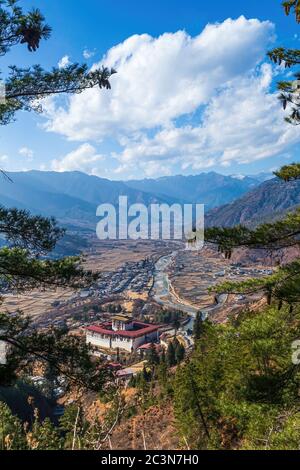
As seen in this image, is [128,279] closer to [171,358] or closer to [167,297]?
[167,297]

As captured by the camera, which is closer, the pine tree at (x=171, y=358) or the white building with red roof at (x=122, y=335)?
the pine tree at (x=171, y=358)

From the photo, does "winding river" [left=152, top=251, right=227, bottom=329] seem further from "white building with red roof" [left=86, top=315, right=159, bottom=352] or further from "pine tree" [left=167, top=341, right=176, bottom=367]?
"pine tree" [left=167, top=341, right=176, bottom=367]

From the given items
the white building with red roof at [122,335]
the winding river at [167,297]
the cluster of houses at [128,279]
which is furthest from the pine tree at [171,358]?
the cluster of houses at [128,279]

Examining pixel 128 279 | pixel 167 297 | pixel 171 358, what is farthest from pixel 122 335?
pixel 128 279

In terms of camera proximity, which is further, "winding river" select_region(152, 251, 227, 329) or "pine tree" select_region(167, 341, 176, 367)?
"winding river" select_region(152, 251, 227, 329)

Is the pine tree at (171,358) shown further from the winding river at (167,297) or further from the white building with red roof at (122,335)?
the winding river at (167,297)

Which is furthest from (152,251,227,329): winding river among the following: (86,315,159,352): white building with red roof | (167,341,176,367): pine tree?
(167,341,176,367): pine tree

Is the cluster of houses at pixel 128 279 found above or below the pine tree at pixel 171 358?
below
